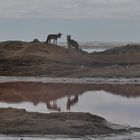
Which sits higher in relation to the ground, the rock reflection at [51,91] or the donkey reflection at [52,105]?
the donkey reflection at [52,105]

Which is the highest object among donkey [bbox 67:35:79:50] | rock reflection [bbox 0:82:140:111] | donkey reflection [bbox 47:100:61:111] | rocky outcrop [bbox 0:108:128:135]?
donkey [bbox 67:35:79:50]

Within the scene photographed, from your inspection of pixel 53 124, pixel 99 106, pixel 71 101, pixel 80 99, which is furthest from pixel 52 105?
pixel 53 124

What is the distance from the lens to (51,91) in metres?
29.8

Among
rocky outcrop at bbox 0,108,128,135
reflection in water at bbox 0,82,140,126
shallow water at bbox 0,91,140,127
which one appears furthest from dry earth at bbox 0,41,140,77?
rocky outcrop at bbox 0,108,128,135

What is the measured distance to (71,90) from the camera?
30.0m

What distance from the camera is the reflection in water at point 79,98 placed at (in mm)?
21023

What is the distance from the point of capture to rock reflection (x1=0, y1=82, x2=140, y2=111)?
25625 mm

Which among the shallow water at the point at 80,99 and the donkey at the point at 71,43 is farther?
the donkey at the point at 71,43

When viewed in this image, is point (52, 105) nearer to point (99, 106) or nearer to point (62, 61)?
point (99, 106)

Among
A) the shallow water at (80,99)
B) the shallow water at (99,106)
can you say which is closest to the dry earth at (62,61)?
the shallow water at (80,99)

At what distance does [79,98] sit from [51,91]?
3.95 meters

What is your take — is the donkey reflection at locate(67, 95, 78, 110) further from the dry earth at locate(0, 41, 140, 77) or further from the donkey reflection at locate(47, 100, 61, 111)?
the dry earth at locate(0, 41, 140, 77)

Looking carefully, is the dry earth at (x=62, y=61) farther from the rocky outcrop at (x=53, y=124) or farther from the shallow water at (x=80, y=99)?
the rocky outcrop at (x=53, y=124)

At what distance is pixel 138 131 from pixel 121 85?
1674 centimetres
